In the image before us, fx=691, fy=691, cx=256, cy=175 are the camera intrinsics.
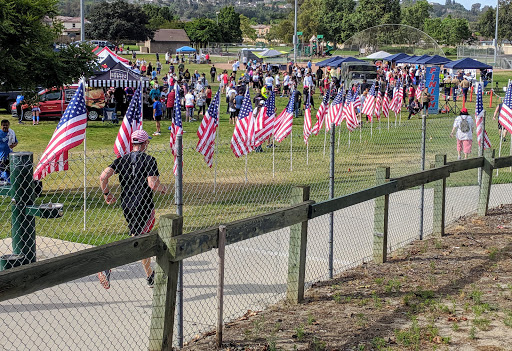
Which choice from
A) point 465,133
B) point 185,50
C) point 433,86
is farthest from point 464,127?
point 185,50

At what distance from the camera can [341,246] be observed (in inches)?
373

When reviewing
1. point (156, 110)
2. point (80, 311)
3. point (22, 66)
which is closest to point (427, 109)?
point (156, 110)

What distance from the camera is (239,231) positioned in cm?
583


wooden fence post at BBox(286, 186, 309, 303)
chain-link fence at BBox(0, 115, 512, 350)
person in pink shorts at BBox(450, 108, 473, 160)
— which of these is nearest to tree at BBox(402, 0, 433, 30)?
person in pink shorts at BBox(450, 108, 473, 160)

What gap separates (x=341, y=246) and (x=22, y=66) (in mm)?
7479

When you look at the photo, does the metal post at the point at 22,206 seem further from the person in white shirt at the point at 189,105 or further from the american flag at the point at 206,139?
the person in white shirt at the point at 189,105

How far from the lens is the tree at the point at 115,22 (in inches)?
3863

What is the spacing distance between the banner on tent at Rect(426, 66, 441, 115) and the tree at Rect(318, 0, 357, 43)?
6930 cm

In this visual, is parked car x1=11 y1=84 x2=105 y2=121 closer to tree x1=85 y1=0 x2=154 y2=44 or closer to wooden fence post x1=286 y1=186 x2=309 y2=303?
wooden fence post x1=286 y1=186 x2=309 y2=303

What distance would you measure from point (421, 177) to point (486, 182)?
9.20ft

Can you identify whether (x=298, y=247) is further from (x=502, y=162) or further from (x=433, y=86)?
(x=433, y=86)

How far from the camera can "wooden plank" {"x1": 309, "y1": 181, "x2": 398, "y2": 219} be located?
22.5ft

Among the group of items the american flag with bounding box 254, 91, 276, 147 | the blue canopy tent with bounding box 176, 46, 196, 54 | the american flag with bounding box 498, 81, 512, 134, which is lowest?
the american flag with bounding box 254, 91, 276, 147

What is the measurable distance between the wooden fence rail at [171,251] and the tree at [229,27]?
10376cm
